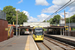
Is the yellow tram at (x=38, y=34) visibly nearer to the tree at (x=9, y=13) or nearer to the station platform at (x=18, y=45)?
the station platform at (x=18, y=45)

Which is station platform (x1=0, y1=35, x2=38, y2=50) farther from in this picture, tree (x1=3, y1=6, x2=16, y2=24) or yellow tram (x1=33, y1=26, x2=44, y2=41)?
tree (x1=3, y1=6, x2=16, y2=24)

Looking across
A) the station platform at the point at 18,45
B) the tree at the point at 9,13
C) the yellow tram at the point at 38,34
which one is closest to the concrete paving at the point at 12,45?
the station platform at the point at 18,45

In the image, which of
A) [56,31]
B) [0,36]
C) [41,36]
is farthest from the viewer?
[56,31]

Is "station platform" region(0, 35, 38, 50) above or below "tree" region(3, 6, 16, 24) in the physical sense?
below

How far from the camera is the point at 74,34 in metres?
37.8

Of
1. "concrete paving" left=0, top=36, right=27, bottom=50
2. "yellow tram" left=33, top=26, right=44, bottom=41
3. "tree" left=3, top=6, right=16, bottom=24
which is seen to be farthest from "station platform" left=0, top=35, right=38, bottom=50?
"tree" left=3, top=6, right=16, bottom=24

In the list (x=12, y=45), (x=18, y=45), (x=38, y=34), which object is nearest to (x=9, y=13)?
(x=38, y=34)

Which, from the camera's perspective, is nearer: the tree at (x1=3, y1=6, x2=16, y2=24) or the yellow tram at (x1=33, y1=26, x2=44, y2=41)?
the yellow tram at (x1=33, y1=26, x2=44, y2=41)

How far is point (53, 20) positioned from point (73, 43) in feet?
365

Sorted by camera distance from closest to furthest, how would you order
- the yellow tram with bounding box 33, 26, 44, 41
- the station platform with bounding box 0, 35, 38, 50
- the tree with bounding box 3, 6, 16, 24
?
1. the station platform with bounding box 0, 35, 38, 50
2. the yellow tram with bounding box 33, 26, 44, 41
3. the tree with bounding box 3, 6, 16, 24

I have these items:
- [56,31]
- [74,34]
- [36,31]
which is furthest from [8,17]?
[36,31]

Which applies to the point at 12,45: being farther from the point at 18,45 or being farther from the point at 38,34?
the point at 38,34

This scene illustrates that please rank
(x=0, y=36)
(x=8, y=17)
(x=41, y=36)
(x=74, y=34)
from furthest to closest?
(x=8, y=17), (x=74, y=34), (x=41, y=36), (x=0, y=36)

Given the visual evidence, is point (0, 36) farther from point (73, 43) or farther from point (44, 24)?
point (44, 24)
